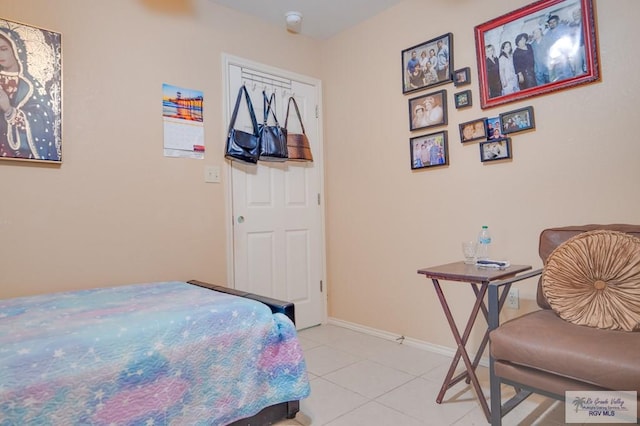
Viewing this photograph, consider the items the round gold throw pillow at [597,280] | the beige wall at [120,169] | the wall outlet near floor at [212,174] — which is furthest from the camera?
the wall outlet near floor at [212,174]

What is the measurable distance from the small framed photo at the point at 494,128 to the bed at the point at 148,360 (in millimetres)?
1645

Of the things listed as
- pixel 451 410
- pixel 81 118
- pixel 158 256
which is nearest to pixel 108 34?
pixel 81 118

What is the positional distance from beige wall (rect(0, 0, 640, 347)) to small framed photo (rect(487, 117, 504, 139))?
8 cm

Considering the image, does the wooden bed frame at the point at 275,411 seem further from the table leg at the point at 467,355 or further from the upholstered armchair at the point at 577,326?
the upholstered armchair at the point at 577,326

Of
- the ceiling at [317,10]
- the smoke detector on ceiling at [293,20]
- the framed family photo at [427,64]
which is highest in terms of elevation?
the ceiling at [317,10]

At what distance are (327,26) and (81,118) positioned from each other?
205 centimetres

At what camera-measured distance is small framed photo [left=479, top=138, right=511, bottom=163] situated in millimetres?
2340

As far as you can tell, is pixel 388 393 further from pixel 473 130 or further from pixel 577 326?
pixel 473 130

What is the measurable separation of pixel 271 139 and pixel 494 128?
1592mm

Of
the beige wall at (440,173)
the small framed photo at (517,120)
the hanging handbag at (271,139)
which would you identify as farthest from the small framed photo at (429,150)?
the hanging handbag at (271,139)

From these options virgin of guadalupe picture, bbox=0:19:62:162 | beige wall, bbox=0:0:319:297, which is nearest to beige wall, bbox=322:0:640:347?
beige wall, bbox=0:0:319:297

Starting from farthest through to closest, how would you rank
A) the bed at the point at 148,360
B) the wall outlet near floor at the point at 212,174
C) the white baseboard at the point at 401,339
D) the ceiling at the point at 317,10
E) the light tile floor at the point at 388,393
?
1. the ceiling at the point at 317,10
2. the wall outlet near floor at the point at 212,174
3. the white baseboard at the point at 401,339
4. the light tile floor at the point at 388,393
5. the bed at the point at 148,360

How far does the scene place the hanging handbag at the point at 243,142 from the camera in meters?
2.84

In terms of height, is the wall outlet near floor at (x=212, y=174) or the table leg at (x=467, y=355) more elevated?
the wall outlet near floor at (x=212, y=174)
